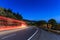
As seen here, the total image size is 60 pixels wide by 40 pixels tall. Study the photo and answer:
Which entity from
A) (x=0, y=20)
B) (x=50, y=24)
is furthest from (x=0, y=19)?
(x=50, y=24)

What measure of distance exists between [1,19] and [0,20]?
140cm

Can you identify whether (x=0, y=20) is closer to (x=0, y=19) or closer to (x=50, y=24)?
(x=0, y=19)

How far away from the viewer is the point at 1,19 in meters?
47.4

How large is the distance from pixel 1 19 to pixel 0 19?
0.97 m

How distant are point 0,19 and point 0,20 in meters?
0.48

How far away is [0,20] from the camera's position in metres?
46.1

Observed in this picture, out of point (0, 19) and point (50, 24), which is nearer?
point (0, 19)

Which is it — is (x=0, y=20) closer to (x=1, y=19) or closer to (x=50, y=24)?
(x=1, y=19)

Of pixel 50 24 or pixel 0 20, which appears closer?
pixel 0 20

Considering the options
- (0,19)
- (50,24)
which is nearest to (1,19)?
(0,19)

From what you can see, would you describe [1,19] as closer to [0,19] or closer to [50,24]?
[0,19]

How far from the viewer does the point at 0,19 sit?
46.5 m

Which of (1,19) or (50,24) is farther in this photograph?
(50,24)
